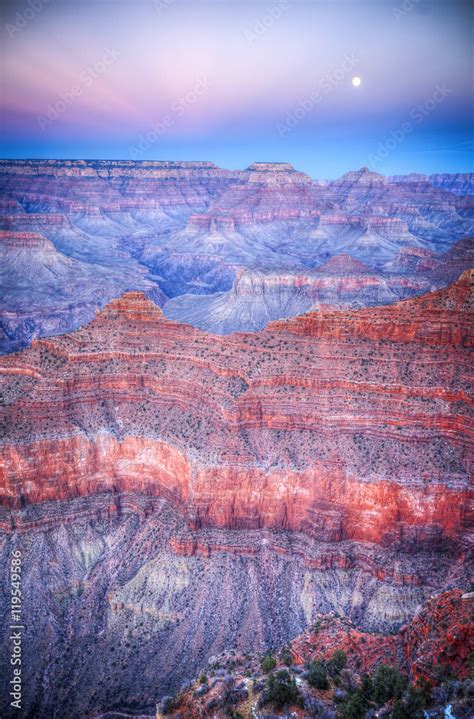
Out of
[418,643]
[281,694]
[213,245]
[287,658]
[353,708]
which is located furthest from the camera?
[213,245]

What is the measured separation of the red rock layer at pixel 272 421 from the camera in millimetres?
32812

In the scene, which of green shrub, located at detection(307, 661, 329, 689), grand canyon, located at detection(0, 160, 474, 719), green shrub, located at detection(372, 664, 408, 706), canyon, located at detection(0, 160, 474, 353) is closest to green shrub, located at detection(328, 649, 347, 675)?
grand canyon, located at detection(0, 160, 474, 719)

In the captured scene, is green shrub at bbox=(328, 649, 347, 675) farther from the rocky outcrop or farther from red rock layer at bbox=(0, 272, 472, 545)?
the rocky outcrop

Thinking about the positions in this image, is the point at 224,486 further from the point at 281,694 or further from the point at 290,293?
the point at 290,293

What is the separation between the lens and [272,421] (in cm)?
3597

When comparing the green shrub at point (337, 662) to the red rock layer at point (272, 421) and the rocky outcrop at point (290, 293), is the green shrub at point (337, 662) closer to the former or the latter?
the red rock layer at point (272, 421)

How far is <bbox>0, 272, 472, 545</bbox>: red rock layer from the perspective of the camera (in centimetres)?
3281

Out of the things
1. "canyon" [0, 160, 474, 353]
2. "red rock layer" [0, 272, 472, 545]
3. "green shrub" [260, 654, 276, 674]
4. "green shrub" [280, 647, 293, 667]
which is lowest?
"green shrub" [280, 647, 293, 667]

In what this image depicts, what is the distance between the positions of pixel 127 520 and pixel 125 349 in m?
13.7

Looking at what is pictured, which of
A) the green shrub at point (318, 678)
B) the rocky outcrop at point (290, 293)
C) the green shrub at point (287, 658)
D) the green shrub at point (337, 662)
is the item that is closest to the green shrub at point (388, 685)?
the green shrub at point (318, 678)

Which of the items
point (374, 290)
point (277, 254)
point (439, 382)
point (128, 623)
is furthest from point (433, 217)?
point (128, 623)

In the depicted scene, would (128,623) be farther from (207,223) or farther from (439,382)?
(207,223)

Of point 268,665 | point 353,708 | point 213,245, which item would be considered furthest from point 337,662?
point 213,245

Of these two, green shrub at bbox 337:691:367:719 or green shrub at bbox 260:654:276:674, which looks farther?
green shrub at bbox 260:654:276:674
